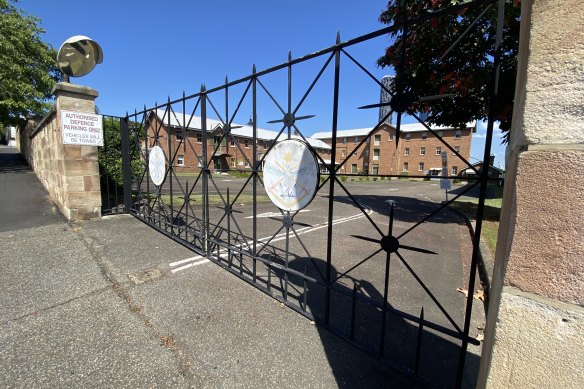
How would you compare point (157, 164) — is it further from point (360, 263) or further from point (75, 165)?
point (360, 263)

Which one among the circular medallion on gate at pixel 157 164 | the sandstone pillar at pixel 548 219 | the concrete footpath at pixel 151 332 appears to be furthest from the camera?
the circular medallion on gate at pixel 157 164

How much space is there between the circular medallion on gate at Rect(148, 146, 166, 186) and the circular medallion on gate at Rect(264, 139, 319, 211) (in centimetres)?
301

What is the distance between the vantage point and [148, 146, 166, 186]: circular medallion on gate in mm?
5289

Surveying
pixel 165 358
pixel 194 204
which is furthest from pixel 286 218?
pixel 194 204

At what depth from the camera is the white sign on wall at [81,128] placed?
Result: 5965 millimetres

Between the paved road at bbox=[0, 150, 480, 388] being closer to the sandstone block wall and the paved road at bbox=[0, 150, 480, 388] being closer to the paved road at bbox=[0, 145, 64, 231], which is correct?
the paved road at bbox=[0, 145, 64, 231]

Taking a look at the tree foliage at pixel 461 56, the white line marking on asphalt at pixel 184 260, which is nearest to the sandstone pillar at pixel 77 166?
the white line marking on asphalt at pixel 184 260

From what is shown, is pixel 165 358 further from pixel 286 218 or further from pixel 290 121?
pixel 290 121

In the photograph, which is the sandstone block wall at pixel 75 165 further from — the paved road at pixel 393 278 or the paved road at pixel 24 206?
the paved road at pixel 393 278

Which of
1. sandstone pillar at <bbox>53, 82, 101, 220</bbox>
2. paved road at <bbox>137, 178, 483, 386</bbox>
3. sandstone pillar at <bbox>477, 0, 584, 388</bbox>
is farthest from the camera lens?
sandstone pillar at <bbox>53, 82, 101, 220</bbox>

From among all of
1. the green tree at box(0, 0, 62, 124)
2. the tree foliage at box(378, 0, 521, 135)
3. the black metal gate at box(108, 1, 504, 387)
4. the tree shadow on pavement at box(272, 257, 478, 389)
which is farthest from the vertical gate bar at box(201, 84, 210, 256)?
the green tree at box(0, 0, 62, 124)

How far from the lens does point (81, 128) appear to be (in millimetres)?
6195

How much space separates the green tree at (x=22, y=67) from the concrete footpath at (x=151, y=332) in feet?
47.6

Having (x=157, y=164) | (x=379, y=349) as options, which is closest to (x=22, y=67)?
(x=157, y=164)
